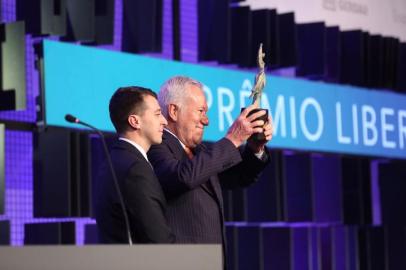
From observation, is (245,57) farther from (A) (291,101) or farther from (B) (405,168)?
(B) (405,168)

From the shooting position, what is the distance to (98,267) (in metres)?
2.29

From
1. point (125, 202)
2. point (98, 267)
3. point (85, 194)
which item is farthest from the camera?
point (85, 194)

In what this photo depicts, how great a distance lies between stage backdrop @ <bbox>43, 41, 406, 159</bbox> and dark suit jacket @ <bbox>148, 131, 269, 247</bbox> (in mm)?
1595

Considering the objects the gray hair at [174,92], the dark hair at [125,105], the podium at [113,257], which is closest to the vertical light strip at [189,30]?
the gray hair at [174,92]

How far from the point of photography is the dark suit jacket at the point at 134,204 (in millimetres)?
2996

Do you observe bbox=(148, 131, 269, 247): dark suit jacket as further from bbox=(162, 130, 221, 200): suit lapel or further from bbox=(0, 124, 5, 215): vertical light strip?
bbox=(0, 124, 5, 215): vertical light strip

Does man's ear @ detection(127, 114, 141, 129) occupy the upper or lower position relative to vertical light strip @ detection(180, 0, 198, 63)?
lower

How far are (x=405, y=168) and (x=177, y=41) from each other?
2.27 metres

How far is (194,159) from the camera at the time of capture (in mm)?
3199

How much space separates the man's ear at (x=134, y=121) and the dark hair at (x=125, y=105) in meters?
0.01

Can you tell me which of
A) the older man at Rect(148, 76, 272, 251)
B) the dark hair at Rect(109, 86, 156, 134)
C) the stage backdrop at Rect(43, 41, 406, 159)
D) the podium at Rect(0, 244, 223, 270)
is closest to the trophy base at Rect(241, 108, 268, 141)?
the older man at Rect(148, 76, 272, 251)

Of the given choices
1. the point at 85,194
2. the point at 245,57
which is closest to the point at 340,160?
the point at 245,57

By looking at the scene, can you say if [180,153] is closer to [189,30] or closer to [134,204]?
[134,204]

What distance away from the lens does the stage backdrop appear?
489 centimetres
